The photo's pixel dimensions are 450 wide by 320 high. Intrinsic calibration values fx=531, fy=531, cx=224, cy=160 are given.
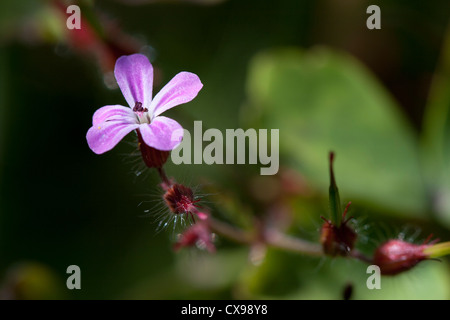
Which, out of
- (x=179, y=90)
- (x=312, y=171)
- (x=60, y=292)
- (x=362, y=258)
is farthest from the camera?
(x=60, y=292)

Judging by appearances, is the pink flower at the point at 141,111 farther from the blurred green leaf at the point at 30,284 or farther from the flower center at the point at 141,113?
the blurred green leaf at the point at 30,284

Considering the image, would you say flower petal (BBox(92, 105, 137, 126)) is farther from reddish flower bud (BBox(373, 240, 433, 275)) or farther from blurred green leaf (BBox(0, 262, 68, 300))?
blurred green leaf (BBox(0, 262, 68, 300))

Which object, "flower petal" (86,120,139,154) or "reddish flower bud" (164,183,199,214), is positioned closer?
"flower petal" (86,120,139,154)

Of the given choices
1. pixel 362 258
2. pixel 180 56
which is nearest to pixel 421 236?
pixel 362 258

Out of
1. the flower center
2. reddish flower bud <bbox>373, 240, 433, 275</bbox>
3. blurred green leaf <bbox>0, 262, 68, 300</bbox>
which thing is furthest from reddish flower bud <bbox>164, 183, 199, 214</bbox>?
blurred green leaf <bbox>0, 262, 68, 300</bbox>

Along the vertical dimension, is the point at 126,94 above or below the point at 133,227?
above

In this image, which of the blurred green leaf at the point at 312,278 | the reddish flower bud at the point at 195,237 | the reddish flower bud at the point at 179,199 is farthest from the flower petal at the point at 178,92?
the blurred green leaf at the point at 312,278

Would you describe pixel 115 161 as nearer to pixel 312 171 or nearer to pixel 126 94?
pixel 312 171
